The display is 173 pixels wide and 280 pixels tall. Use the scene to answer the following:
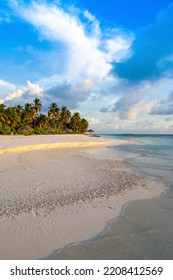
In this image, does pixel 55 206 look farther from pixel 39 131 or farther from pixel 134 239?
pixel 39 131

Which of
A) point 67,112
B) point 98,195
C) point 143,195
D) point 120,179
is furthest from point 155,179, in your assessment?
point 67,112

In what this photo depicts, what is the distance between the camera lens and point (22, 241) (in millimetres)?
4266

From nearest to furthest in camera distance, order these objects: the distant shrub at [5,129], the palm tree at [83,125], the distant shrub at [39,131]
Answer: the distant shrub at [5,129]
the distant shrub at [39,131]
the palm tree at [83,125]

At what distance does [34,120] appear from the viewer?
75.9 metres

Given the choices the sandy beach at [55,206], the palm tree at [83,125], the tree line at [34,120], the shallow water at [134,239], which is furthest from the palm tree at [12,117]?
the shallow water at [134,239]

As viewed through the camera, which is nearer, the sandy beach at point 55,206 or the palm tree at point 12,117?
the sandy beach at point 55,206

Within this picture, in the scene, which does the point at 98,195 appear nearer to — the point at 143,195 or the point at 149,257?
the point at 143,195

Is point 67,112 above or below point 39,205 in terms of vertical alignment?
above

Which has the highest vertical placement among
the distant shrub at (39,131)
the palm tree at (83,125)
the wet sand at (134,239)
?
the palm tree at (83,125)

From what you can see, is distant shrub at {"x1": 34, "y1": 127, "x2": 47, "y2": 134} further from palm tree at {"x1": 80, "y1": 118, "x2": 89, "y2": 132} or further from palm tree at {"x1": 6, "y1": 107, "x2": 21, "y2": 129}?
palm tree at {"x1": 80, "y1": 118, "x2": 89, "y2": 132}

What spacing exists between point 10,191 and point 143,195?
4.87 meters

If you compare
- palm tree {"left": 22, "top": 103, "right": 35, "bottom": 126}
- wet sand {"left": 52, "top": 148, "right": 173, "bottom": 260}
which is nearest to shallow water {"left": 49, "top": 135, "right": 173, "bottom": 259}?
wet sand {"left": 52, "top": 148, "right": 173, "bottom": 260}

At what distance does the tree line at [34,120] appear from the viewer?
6181 cm

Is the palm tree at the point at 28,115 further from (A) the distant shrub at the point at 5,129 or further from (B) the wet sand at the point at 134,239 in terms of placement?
(B) the wet sand at the point at 134,239
